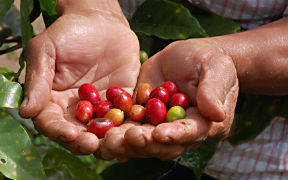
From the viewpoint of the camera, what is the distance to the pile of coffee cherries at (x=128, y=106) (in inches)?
55.1

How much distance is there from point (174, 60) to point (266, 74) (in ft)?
1.29

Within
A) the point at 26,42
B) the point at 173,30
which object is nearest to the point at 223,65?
the point at 173,30

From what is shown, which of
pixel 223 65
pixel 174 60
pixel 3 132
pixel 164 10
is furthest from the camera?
pixel 164 10

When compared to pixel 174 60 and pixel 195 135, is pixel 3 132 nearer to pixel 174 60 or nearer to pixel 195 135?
pixel 195 135

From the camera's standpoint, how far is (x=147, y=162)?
1962 millimetres

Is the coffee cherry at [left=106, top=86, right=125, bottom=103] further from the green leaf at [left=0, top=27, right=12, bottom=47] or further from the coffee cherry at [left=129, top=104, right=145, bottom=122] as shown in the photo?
the green leaf at [left=0, top=27, right=12, bottom=47]

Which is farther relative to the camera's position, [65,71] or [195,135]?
[65,71]

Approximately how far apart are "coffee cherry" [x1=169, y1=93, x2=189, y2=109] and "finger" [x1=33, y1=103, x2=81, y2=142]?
0.36 meters

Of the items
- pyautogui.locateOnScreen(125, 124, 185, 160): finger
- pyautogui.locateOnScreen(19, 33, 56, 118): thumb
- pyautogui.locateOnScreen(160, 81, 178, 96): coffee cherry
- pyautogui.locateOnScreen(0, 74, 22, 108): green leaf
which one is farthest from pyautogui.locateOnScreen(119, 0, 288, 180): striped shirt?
pyautogui.locateOnScreen(0, 74, 22, 108): green leaf

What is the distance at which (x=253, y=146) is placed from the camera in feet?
6.33

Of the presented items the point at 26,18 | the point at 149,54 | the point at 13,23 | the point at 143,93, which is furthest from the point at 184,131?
the point at 13,23

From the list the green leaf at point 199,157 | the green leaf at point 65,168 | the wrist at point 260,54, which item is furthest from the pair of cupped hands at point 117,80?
the green leaf at point 199,157

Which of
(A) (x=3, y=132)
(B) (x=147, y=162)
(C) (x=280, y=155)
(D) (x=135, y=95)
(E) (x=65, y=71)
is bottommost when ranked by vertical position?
(B) (x=147, y=162)

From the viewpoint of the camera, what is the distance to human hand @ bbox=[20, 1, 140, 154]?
1.27 m
